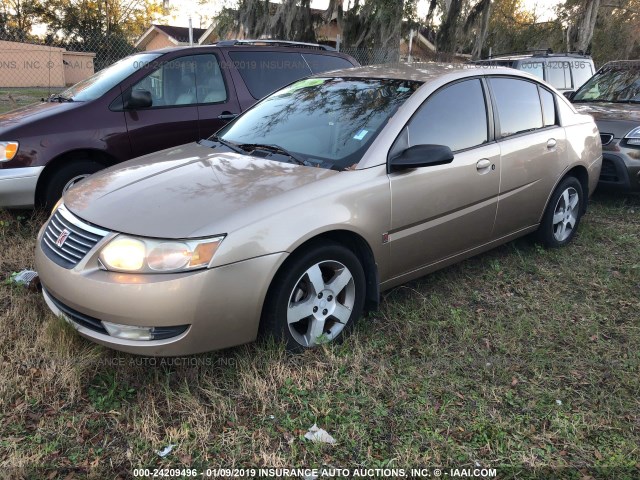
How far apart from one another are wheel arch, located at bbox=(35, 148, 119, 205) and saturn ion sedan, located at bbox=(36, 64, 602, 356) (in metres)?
1.53

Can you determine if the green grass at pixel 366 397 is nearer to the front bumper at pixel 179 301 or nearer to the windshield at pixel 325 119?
the front bumper at pixel 179 301

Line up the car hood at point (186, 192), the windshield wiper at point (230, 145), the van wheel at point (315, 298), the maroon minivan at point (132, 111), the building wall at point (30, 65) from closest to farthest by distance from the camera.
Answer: the car hood at point (186, 192) → the van wheel at point (315, 298) → the windshield wiper at point (230, 145) → the maroon minivan at point (132, 111) → the building wall at point (30, 65)

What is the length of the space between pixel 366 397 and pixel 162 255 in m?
1.24

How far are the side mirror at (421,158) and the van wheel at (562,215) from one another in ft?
5.97

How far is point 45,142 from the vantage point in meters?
4.64

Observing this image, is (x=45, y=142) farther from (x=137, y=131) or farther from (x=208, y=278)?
(x=208, y=278)

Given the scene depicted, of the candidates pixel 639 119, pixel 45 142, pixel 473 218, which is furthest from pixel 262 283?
pixel 639 119

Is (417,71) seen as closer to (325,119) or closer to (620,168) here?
(325,119)

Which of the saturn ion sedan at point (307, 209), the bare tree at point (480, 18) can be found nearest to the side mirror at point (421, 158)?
the saturn ion sedan at point (307, 209)

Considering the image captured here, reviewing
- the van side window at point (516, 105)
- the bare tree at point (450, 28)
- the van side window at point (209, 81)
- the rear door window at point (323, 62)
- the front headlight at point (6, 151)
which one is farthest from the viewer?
the bare tree at point (450, 28)

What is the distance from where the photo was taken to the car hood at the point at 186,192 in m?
2.67

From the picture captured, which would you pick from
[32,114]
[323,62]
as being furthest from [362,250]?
[323,62]

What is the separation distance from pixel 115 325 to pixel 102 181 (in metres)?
1.06

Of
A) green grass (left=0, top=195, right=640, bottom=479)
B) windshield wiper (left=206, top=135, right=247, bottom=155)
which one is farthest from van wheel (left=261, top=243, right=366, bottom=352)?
windshield wiper (left=206, top=135, right=247, bottom=155)
